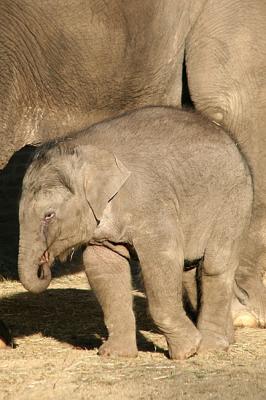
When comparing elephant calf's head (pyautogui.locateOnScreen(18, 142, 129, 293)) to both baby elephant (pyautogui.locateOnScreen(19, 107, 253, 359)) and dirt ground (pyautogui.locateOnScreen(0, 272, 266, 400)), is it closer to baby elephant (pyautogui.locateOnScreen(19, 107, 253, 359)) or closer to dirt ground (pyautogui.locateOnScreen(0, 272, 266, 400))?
baby elephant (pyautogui.locateOnScreen(19, 107, 253, 359))

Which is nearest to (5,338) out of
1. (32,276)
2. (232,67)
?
(32,276)

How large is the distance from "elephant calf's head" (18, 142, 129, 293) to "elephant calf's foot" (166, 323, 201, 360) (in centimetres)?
63

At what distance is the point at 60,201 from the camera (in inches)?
245

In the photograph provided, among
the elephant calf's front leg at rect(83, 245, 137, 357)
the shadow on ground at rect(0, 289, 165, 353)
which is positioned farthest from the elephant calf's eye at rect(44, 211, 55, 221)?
→ the shadow on ground at rect(0, 289, 165, 353)

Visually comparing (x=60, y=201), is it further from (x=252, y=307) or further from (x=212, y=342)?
(x=252, y=307)

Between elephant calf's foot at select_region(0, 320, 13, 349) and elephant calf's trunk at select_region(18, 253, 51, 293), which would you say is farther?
elephant calf's foot at select_region(0, 320, 13, 349)

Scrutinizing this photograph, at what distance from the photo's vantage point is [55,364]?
6438 millimetres

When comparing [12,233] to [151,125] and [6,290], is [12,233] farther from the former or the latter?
[151,125]

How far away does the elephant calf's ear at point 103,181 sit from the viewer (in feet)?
20.6

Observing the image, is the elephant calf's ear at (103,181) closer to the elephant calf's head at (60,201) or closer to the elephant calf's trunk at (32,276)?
the elephant calf's head at (60,201)

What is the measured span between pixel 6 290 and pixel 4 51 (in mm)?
2178

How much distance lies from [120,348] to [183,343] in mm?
301

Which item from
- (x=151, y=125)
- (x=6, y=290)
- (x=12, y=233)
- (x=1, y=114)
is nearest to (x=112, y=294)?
(x=151, y=125)

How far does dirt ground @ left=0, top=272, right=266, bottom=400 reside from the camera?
5.87 m
